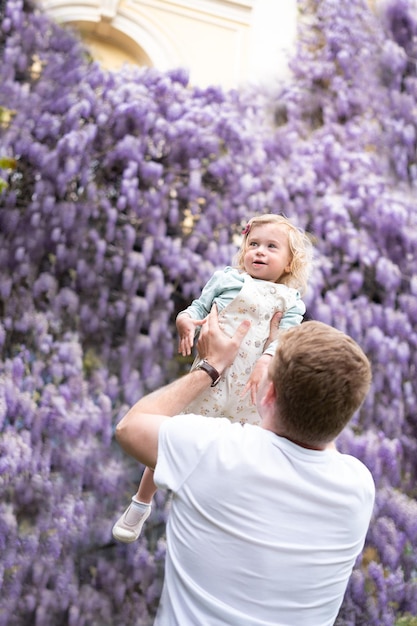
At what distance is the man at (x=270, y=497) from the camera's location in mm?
1223

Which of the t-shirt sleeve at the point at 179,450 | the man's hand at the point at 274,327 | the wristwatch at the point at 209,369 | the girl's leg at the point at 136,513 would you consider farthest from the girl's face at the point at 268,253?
the t-shirt sleeve at the point at 179,450

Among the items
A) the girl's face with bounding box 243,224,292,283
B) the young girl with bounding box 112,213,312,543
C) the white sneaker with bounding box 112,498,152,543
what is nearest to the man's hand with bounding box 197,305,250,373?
the young girl with bounding box 112,213,312,543

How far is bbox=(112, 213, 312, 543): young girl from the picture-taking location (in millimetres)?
1827

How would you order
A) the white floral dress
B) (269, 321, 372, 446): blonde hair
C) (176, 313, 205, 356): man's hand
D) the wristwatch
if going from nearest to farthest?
(269, 321, 372, 446): blonde hair → the wristwatch → (176, 313, 205, 356): man's hand → the white floral dress

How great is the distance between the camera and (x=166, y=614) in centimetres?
126

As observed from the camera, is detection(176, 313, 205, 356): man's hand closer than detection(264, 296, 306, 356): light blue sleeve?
Yes

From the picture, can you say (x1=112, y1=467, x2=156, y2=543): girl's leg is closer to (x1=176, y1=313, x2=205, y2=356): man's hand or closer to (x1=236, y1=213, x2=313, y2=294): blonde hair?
(x1=176, y1=313, x2=205, y2=356): man's hand

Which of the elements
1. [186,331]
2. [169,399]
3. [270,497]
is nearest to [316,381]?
[270,497]

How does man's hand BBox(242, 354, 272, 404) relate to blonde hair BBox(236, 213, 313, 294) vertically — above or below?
below

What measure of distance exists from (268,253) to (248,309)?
16cm

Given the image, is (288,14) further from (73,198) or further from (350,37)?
(73,198)

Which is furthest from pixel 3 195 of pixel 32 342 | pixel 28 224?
pixel 32 342

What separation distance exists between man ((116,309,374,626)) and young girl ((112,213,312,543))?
20.3 inches

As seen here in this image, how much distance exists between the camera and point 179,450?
124cm
